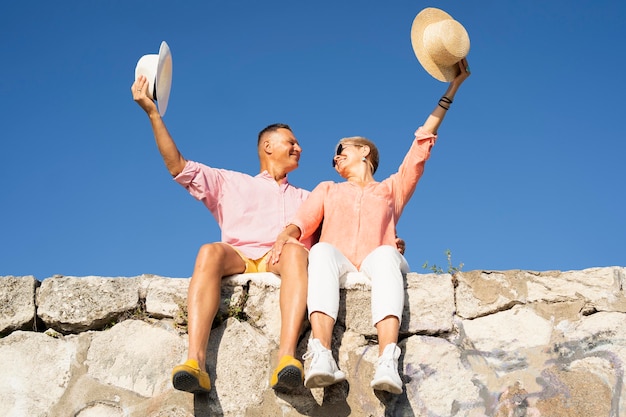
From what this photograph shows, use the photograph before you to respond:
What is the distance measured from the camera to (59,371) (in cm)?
362

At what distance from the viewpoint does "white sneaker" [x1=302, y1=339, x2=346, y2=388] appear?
10.3ft

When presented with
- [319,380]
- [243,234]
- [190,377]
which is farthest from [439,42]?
[190,377]

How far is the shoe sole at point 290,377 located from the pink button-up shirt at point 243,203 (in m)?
0.90

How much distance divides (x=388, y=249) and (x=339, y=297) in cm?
31

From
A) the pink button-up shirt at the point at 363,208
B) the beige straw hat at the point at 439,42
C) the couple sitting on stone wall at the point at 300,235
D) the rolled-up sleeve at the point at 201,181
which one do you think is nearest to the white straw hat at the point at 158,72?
the couple sitting on stone wall at the point at 300,235

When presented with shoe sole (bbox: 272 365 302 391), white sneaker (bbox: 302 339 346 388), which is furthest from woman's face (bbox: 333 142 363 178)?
shoe sole (bbox: 272 365 302 391)

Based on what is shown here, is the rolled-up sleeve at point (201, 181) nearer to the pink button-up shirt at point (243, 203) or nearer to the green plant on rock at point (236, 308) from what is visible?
the pink button-up shirt at point (243, 203)

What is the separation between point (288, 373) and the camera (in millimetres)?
3156

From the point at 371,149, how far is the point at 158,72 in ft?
4.29

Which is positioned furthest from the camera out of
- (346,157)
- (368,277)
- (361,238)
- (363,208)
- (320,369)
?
(346,157)

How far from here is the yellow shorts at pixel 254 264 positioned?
12.8 ft

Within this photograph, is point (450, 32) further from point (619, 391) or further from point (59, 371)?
point (59, 371)

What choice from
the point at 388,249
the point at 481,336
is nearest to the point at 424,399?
the point at 481,336

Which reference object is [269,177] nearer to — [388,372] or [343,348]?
[343,348]
